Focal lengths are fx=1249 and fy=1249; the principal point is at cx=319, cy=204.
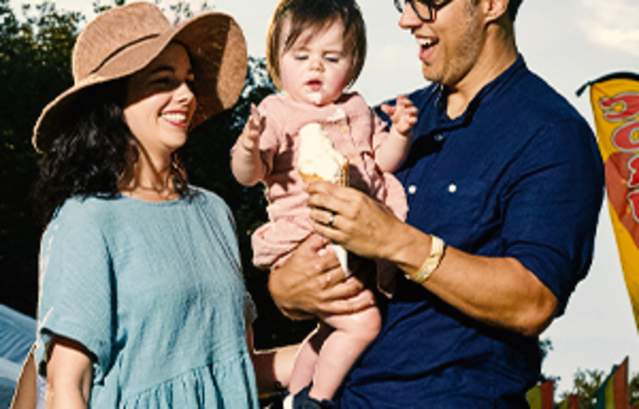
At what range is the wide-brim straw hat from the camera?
4.22 meters

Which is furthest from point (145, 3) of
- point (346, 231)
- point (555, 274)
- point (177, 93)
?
point (555, 274)

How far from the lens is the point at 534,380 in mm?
3988

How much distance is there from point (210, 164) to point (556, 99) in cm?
2531

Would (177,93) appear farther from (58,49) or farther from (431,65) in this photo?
(58,49)

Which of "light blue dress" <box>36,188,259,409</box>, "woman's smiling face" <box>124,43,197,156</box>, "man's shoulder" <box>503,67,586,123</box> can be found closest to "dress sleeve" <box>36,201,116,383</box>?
"light blue dress" <box>36,188,259,409</box>

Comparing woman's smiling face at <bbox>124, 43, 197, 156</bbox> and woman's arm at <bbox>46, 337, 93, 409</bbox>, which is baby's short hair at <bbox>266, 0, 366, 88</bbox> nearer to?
woman's smiling face at <bbox>124, 43, 197, 156</bbox>

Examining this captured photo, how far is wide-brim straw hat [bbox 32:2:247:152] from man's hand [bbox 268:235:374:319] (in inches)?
28.5

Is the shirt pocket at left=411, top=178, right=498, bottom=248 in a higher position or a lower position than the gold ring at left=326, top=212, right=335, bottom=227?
lower

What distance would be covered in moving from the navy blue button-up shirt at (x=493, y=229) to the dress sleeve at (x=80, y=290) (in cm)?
83

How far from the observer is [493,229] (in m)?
3.84

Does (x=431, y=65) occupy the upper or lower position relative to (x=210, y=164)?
upper

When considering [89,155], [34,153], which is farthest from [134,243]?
[34,153]

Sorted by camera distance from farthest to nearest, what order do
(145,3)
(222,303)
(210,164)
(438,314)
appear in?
(210,164)
(145,3)
(222,303)
(438,314)

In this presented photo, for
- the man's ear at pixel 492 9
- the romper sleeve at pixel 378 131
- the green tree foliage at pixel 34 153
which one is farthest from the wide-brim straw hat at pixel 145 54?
the green tree foliage at pixel 34 153
